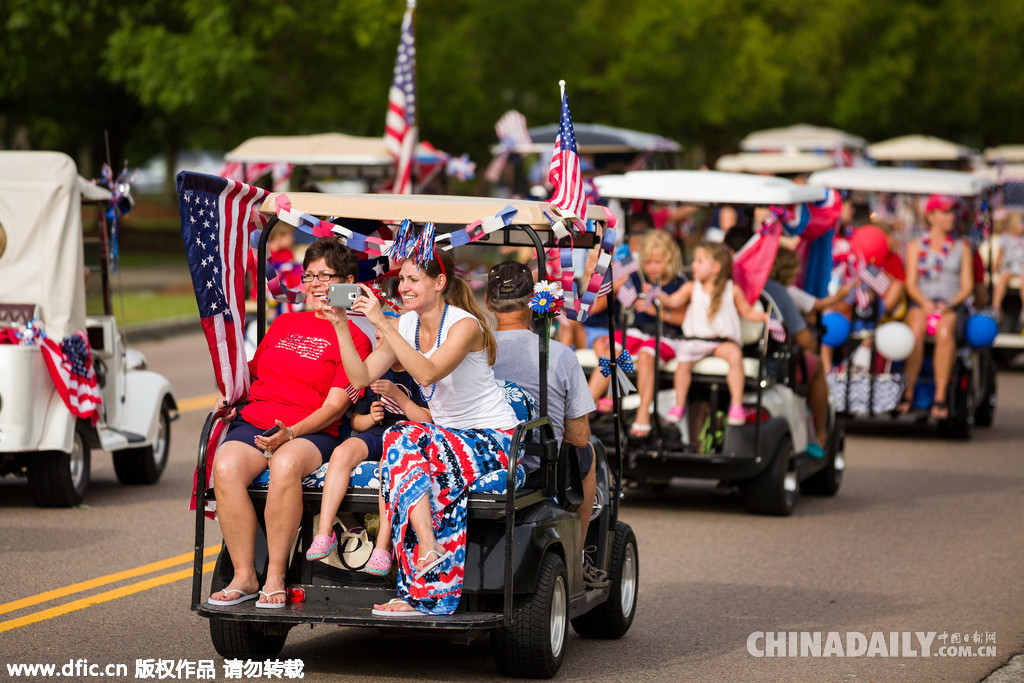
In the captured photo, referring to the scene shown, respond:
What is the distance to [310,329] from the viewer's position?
6.11 m

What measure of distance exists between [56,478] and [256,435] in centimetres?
364

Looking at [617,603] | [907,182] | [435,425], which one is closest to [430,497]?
[435,425]

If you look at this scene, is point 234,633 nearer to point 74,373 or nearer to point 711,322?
point 74,373

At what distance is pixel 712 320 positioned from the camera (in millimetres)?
9797

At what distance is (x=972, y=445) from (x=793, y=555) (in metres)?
5.20

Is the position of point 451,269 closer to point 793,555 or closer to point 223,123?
point 793,555

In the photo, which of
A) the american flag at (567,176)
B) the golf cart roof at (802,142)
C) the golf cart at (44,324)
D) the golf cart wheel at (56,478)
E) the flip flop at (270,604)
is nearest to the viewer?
the flip flop at (270,604)

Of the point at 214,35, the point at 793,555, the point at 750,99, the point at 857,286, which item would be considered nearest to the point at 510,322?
the point at 793,555

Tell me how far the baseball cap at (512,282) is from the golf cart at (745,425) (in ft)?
11.6

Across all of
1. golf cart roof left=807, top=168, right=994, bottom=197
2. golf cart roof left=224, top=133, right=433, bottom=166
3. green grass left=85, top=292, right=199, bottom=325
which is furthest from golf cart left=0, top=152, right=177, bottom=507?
green grass left=85, top=292, right=199, bottom=325

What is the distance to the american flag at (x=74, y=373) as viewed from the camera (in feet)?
29.1

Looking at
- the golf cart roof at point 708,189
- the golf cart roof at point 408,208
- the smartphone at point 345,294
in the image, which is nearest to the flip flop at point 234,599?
the smartphone at point 345,294

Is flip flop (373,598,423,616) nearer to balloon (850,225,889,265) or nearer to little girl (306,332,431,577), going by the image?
little girl (306,332,431,577)

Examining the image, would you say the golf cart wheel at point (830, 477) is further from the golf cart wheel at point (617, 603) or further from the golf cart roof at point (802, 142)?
the golf cart roof at point (802, 142)
